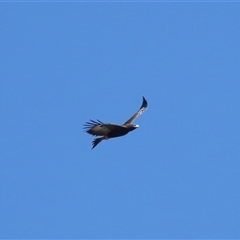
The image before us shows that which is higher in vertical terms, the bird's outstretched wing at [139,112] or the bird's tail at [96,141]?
the bird's outstretched wing at [139,112]

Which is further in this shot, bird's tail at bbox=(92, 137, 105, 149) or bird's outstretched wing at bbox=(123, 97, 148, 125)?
bird's outstretched wing at bbox=(123, 97, 148, 125)

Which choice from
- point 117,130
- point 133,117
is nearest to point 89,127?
point 117,130

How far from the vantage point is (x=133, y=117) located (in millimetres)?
46469

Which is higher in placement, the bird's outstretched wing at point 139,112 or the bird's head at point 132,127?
the bird's outstretched wing at point 139,112

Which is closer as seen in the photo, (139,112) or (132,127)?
(132,127)

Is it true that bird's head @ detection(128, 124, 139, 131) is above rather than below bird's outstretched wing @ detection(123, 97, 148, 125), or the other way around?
below

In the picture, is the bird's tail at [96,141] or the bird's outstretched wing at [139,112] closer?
the bird's tail at [96,141]

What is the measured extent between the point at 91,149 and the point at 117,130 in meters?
1.26

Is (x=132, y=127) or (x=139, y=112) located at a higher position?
(x=139, y=112)

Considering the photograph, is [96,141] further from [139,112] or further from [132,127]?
[139,112]

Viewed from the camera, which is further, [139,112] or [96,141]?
[139,112]

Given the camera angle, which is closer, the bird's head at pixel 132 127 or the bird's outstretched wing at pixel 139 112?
the bird's head at pixel 132 127

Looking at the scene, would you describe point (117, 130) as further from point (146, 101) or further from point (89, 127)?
point (146, 101)

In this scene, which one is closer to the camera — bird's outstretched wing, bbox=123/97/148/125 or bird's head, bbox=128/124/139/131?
bird's head, bbox=128/124/139/131
